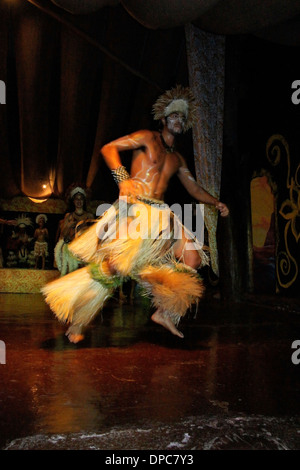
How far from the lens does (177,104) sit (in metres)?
2.63

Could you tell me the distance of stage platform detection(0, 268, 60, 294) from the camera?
760 centimetres

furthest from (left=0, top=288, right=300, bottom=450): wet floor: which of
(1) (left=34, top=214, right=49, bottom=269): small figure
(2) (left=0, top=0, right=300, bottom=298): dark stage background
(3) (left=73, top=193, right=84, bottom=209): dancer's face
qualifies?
(1) (left=34, top=214, right=49, bottom=269): small figure

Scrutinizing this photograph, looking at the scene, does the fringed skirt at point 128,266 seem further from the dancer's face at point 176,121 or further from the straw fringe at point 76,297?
the dancer's face at point 176,121

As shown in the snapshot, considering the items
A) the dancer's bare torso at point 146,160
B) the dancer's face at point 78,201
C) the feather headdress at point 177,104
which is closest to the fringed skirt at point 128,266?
the dancer's bare torso at point 146,160

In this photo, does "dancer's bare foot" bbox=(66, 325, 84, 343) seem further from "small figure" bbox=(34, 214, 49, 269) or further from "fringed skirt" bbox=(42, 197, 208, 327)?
"small figure" bbox=(34, 214, 49, 269)

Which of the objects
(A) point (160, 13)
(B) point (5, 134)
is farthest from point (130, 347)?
(B) point (5, 134)

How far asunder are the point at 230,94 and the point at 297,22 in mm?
1544

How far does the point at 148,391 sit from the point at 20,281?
260 inches

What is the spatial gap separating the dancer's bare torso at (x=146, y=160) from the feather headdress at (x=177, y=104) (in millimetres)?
159

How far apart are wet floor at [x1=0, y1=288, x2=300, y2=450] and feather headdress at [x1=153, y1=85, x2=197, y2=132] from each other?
144cm

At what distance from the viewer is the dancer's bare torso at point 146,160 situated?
8.30 feet

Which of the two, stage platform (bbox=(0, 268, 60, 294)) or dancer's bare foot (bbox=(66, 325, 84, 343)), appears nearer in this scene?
dancer's bare foot (bbox=(66, 325, 84, 343))

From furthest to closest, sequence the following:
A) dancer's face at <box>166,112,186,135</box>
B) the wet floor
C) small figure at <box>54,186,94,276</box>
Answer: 1. small figure at <box>54,186,94,276</box>
2. dancer's face at <box>166,112,186,135</box>
3. the wet floor
